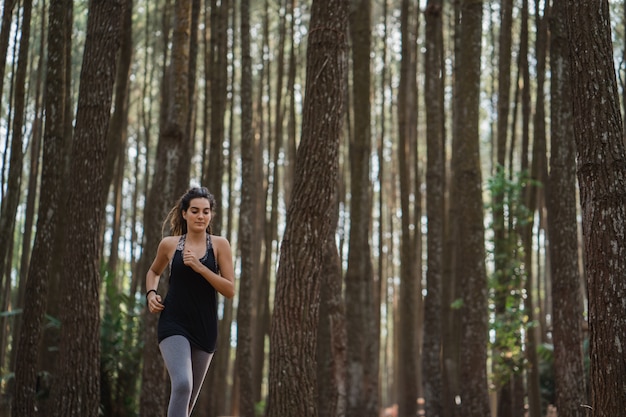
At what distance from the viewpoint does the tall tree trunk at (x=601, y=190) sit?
489cm

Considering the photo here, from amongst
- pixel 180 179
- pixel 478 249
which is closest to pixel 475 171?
pixel 478 249

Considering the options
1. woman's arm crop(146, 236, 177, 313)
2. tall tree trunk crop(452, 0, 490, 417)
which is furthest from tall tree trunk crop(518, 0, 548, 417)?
woman's arm crop(146, 236, 177, 313)

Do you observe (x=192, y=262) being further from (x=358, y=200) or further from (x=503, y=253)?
(x=503, y=253)

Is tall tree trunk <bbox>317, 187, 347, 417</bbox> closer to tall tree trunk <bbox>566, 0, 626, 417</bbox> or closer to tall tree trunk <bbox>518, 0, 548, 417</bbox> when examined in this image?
tall tree trunk <bbox>518, 0, 548, 417</bbox>

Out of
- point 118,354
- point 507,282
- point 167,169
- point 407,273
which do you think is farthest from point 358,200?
point 118,354

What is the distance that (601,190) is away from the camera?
505 cm

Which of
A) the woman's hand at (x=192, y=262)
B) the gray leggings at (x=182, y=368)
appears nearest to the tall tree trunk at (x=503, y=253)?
the gray leggings at (x=182, y=368)

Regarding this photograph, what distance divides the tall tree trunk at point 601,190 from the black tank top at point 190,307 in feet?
8.02

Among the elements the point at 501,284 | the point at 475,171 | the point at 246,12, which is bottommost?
the point at 501,284

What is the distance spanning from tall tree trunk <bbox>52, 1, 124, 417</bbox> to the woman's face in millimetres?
2862

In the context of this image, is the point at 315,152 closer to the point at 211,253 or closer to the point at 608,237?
the point at 211,253

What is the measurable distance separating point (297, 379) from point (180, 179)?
6322mm

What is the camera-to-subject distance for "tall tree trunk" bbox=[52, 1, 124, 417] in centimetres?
735

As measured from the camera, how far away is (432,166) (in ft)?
39.2
